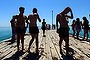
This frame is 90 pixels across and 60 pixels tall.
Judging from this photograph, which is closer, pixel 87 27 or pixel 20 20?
pixel 20 20

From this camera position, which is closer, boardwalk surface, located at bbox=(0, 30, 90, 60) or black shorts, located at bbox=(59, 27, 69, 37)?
boardwalk surface, located at bbox=(0, 30, 90, 60)

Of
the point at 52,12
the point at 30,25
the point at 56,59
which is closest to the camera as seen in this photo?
the point at 56,59

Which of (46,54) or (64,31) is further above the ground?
(64,31)

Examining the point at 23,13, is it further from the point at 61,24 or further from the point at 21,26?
the point at 61,24

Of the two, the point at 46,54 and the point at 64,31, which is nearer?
the point at 46,54

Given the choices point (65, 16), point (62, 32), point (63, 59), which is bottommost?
point (63, 59)

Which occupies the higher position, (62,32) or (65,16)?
(65,16)

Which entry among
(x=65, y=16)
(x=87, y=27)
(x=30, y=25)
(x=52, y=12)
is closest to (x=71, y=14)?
(x=65, y=16)

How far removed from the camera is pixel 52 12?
49.8 m

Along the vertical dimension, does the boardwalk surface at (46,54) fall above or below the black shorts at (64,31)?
below

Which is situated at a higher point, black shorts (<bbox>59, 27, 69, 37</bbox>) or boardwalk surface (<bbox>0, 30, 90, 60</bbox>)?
black shorts (<bbox>59, 27, 69, 37</bbox>)

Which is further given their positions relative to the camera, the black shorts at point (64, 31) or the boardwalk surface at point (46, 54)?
the black shorts at point (64, 31)

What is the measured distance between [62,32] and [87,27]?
700 cm

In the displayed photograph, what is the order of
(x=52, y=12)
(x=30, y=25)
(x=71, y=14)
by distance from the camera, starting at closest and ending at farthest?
(x=71, y=14), (x=30, y=25), (x=52, y=12)
